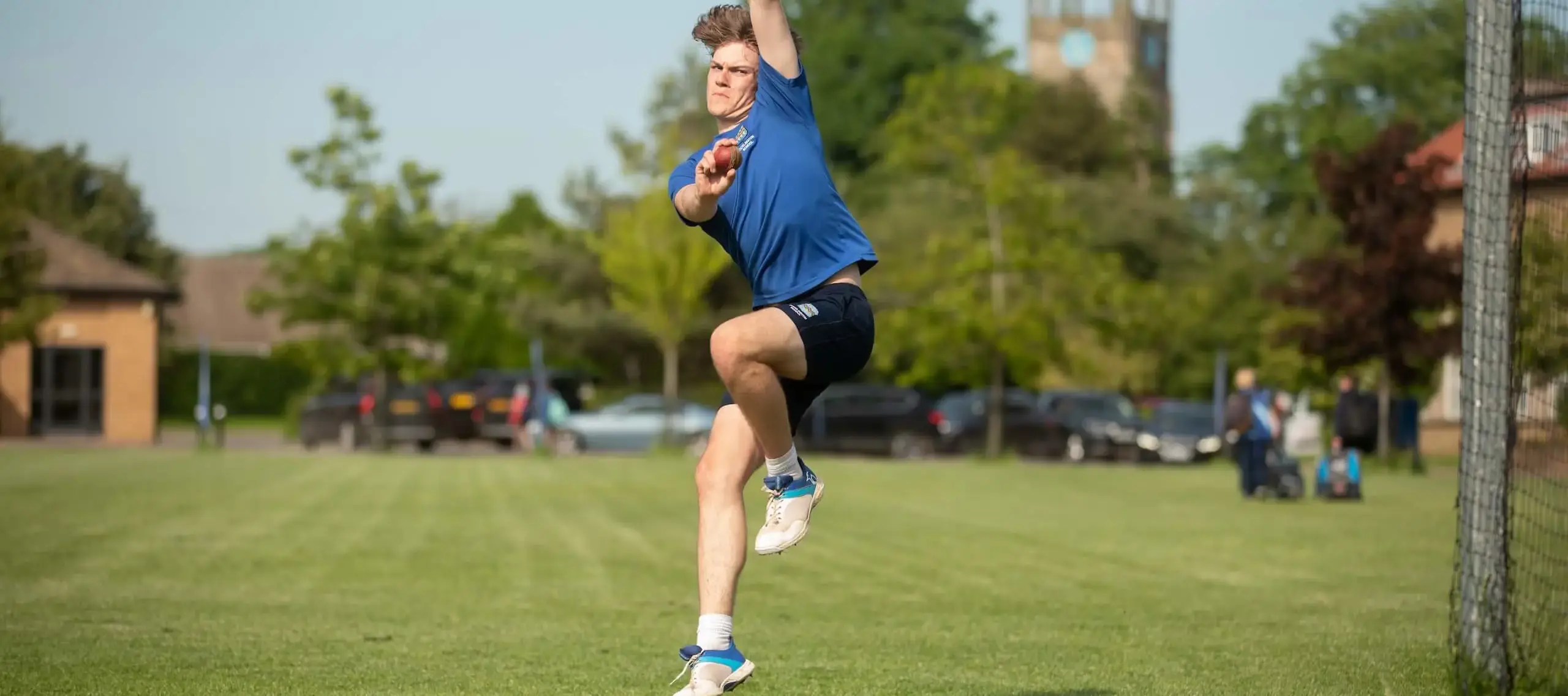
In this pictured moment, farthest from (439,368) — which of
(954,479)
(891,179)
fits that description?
(891,179)

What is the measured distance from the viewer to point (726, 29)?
653 cm

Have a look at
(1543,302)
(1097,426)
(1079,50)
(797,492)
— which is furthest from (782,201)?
(1079,50)

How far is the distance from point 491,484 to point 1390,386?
19.4 meters

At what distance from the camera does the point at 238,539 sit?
56.6 feet

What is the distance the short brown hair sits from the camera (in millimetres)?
6496

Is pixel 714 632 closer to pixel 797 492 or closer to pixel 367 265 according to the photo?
pixel 797 492

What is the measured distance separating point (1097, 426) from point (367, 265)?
18240 millimetres

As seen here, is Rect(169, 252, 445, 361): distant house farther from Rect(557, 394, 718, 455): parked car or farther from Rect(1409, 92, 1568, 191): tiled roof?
Rect(1409, 92, 1568, 191): tiled roof

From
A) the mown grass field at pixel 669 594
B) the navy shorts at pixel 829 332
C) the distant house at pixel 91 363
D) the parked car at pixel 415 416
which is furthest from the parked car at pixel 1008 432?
the navy shorts at pixel 829 332

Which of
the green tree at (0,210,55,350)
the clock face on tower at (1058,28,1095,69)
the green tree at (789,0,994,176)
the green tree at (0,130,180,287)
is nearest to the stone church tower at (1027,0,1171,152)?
the clock face on tower at (1058,28,1095,69)

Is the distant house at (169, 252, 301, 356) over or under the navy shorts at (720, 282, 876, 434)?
over

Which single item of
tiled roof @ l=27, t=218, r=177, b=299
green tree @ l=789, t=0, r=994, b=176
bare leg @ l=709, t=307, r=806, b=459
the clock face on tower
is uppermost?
Result: the clock face on tower

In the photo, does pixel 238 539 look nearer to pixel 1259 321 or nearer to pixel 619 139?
pixel 619 139

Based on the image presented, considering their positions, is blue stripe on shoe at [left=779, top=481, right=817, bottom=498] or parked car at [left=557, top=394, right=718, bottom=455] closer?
blue stripe on shoe at [left=779, top=481, right=817, bottom=498]
